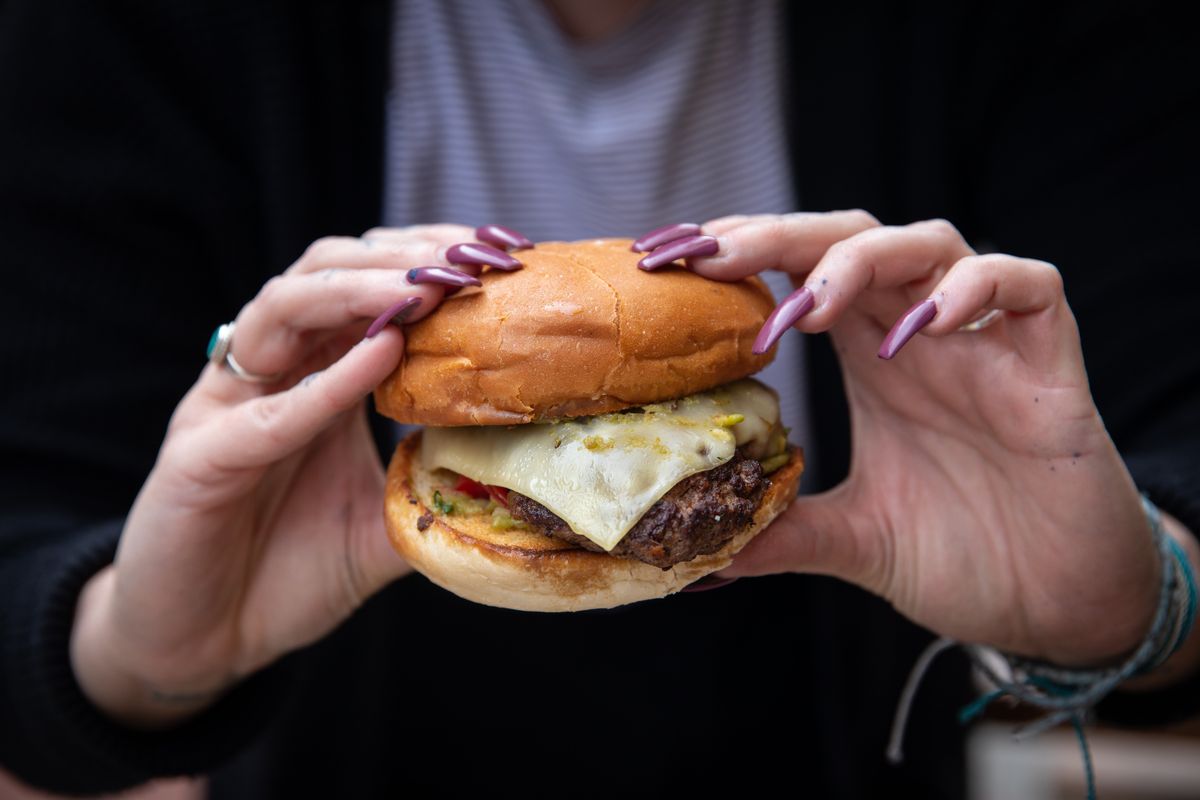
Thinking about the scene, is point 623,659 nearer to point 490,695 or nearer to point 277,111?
point 490,695

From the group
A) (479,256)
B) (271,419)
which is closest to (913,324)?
(479,256)

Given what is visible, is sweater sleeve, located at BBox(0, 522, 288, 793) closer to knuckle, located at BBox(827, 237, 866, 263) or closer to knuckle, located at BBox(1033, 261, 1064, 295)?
knuckle, located at BBox(827, 237, 866, 263)

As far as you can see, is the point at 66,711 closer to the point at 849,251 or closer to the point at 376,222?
the point at 376,222

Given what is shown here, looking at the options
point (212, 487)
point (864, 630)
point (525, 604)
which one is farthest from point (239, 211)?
point (864, 630)

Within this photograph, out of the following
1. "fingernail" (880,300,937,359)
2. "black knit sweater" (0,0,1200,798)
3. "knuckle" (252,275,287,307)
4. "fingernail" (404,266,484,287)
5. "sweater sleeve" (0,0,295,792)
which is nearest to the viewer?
"fingernail" (880,300,937,359)

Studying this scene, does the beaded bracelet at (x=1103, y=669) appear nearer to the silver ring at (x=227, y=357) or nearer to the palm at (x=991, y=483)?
the palm at (x=991, y=483)


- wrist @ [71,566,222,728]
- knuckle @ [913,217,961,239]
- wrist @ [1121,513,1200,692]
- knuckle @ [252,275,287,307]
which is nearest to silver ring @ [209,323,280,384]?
knuckle @ [252,275,287,307]

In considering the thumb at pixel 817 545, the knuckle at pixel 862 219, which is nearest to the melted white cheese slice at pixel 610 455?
the thumb at pixel 817 545

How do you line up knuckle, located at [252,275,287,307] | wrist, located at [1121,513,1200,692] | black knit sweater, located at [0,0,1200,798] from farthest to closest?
black knit sweater, located at [0,0,1200,798]
wrist, located at [1121,513,1200,692]
knuckle, located at [252,275,287,307]
